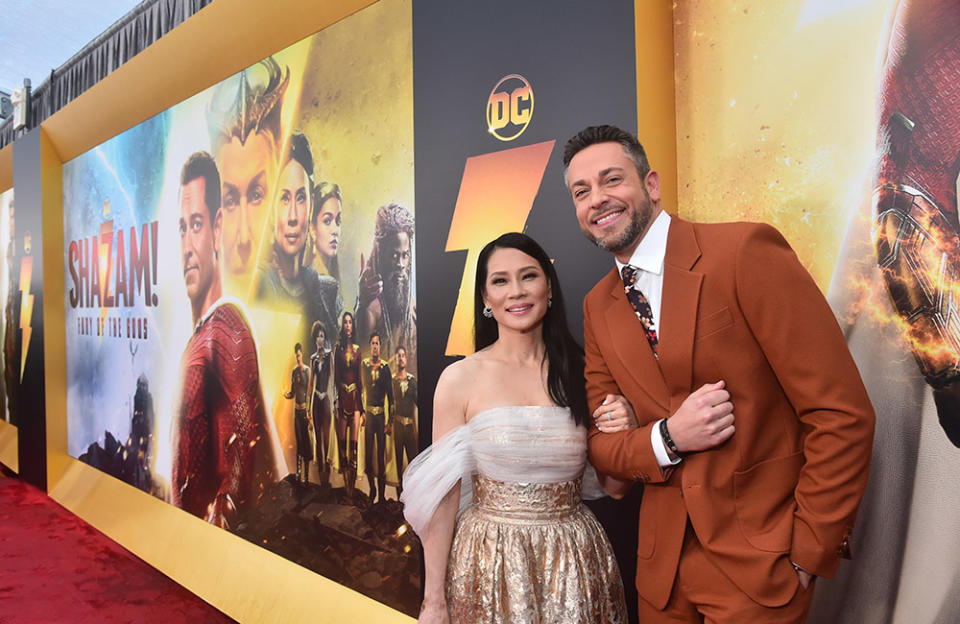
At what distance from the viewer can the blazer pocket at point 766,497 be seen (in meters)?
1.27

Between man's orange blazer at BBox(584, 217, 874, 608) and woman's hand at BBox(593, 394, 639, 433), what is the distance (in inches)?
1.2

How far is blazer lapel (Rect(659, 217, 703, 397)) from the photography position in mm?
1336

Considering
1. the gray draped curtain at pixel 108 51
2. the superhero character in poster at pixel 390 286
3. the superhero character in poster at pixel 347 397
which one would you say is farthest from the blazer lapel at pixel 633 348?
the gray draped curtain at pixel 108 51

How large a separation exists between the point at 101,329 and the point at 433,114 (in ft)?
13.7

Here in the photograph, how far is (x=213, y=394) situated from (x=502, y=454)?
283 centimetres

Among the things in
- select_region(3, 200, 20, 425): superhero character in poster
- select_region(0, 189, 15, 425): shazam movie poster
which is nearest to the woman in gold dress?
select_region(0, 189, 15, 425): shazam movie poster

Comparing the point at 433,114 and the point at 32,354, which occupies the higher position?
the point at 433,114

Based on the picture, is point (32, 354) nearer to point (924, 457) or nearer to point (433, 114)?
point (433, 114)

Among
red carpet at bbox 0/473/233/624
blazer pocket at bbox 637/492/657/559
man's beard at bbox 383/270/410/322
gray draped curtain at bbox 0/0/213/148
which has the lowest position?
red carpet at bbox 0/473/233/624

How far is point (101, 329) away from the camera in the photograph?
5.25m

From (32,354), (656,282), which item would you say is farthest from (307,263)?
(32,354)

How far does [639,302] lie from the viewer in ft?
4.80

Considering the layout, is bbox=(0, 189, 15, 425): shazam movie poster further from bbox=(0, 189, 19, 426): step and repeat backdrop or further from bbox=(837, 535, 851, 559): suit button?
bbox=(837, 535, 851, 559): suit button

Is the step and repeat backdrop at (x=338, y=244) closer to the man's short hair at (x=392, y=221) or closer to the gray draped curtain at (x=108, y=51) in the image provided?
the man's short hair at (x=392, y=221)
